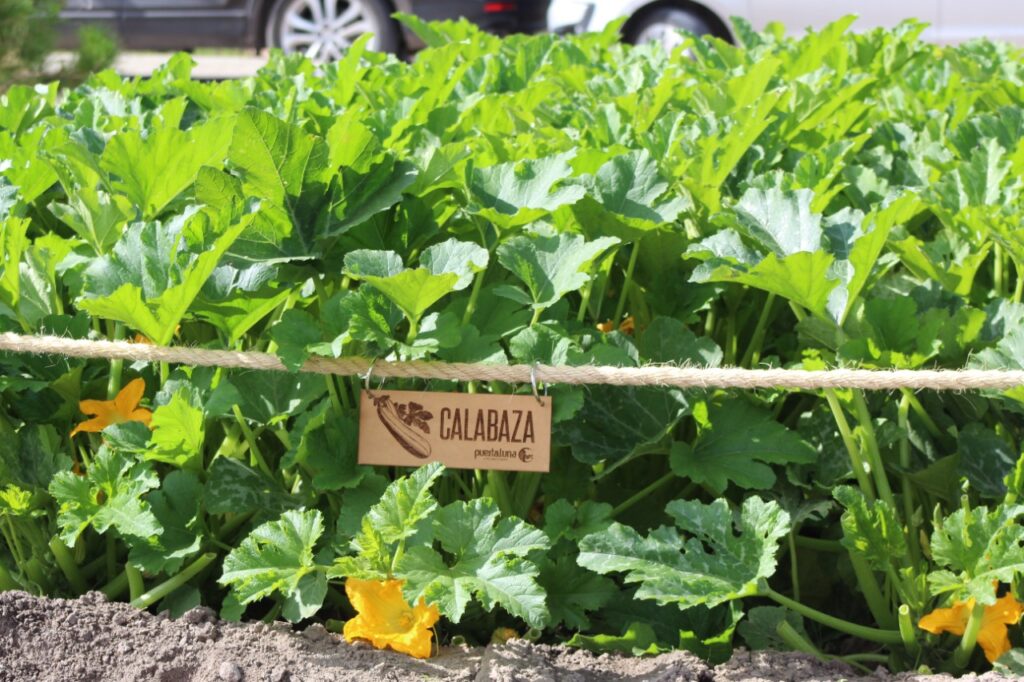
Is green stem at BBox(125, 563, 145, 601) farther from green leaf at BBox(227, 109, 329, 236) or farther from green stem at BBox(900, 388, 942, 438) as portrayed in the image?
green stem at BBox(900, 388, 942, 438)

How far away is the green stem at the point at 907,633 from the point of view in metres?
1.59

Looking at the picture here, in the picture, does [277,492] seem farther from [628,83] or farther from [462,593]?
[628,83]

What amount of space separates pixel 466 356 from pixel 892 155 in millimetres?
1204

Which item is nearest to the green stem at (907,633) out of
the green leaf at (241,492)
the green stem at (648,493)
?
the green stem at (648,493)

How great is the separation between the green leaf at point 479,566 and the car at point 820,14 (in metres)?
7.63

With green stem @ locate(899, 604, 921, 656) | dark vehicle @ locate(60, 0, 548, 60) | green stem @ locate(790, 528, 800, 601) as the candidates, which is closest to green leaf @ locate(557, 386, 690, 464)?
green stem @ locate(790, 528, 800, 601)

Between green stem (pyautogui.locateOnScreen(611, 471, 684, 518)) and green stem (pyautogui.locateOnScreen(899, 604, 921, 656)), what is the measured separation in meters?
0.36

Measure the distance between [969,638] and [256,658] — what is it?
92 cm

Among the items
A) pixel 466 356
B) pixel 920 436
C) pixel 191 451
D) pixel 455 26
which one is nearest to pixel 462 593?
Result: pixel 466 356

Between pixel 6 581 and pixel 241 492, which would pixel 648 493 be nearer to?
pixel 241 492

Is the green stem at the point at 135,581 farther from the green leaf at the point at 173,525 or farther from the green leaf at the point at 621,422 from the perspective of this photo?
the green leaf at the point at 621,422

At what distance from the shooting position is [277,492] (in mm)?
1812

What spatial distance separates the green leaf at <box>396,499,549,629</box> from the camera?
1506 mm

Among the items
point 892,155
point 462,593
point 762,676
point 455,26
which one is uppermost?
point 455,26
